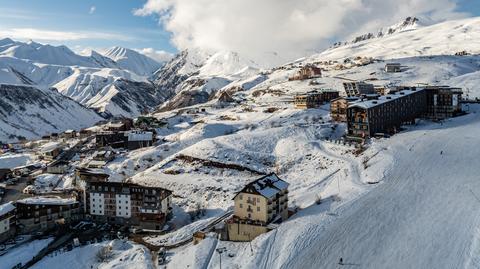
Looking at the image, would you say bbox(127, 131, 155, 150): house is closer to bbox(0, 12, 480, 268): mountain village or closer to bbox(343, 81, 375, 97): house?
bbox(0, 12, 480, 268): mountain village

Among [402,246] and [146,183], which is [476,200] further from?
[146,183]

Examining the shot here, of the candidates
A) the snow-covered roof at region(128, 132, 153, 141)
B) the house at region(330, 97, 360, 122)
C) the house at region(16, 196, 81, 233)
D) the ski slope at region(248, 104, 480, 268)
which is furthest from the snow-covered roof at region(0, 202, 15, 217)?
the house at region(330, 97, 360, 122)

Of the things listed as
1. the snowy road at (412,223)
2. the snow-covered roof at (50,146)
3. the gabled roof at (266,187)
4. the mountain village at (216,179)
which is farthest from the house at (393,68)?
the gabled roof at (266,187)

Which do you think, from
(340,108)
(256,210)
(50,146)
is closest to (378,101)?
(340,108)

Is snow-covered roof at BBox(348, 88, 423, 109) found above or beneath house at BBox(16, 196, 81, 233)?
above

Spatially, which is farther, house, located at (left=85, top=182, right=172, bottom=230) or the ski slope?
house, located at (left=85, top=182, right=172, bottom=230)

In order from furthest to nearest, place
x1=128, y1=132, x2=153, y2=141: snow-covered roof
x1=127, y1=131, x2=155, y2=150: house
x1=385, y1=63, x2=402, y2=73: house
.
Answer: x1=385, y1=63, x2=402, y2=73: house < x1=128, y1=132, x2=153, y2=141: snow-covered roof < x1=127, y1=131, x2=155, y2=150: house
